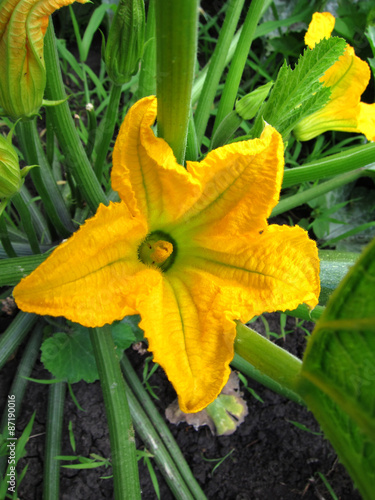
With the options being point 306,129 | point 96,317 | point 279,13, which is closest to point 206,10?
point 279,13

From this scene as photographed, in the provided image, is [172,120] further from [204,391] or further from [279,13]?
[279,13]

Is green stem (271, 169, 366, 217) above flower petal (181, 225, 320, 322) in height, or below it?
below

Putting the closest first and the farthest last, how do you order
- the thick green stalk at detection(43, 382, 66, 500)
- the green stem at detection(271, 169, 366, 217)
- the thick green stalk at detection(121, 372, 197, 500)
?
the thick green stalk at detection(43, 382, 66, 500) → the thick green stalk at detection(121, 372, 197, 500) → the green stem at detection(271, 169, 366, 217)

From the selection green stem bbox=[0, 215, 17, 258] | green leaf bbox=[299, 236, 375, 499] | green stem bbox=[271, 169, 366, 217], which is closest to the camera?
green leaf bbox=[299, 236, 375, 499]

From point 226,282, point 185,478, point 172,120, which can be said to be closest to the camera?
point 172,120

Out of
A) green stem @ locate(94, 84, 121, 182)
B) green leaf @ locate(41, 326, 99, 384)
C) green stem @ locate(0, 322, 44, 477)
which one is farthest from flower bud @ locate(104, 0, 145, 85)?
green stem @ locate(0, 322, 44, 477)

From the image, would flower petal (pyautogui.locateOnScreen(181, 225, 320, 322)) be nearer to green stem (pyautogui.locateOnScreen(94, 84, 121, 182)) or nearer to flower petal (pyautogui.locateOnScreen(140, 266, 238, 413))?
flower petal (pyautogui.locateOnScreen(140, 266, 238, 413))
